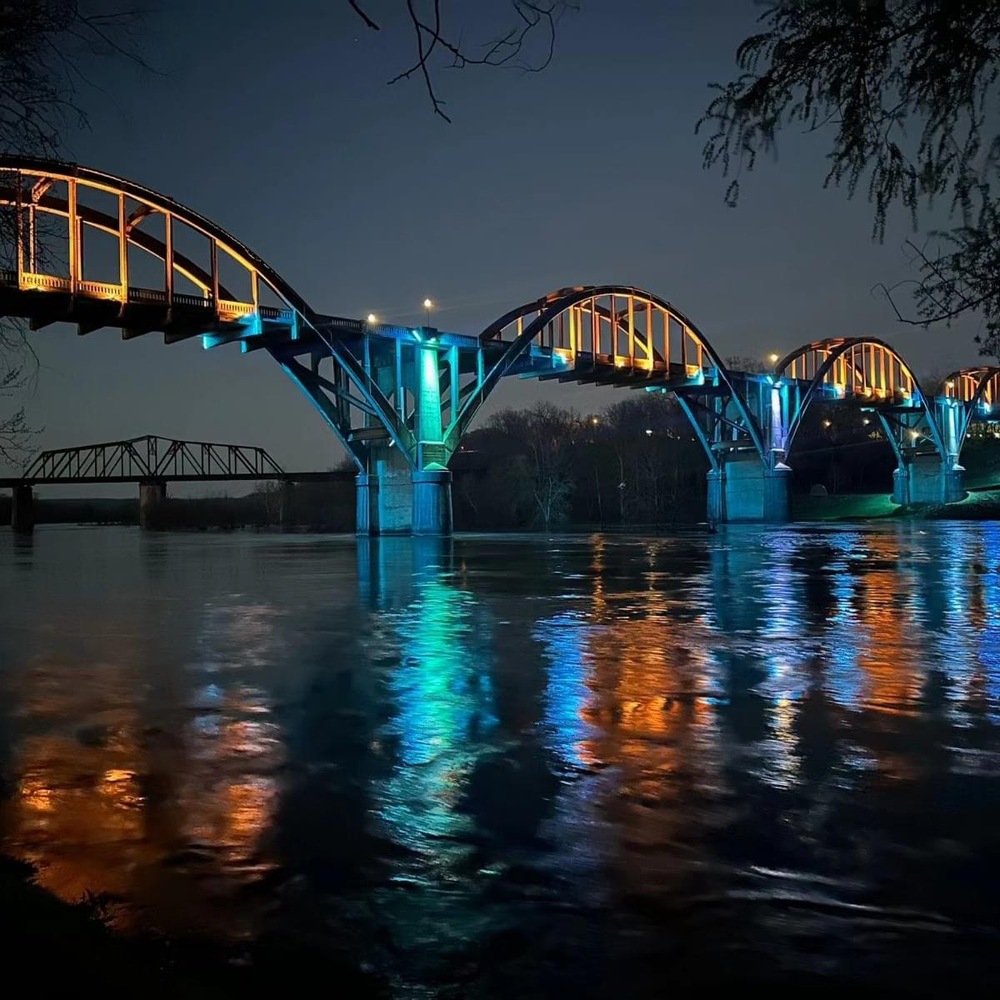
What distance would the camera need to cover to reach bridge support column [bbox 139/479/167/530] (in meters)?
146

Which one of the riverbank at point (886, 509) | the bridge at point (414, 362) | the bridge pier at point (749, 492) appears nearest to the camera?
the bridge at point (414, 362)

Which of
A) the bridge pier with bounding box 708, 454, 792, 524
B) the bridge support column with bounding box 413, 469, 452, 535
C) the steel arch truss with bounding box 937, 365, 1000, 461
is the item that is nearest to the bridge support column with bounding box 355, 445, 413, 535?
the bridge support column with bounding box 413, 469, 452, 535

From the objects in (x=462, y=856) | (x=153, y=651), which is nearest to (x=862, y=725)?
(x=462, y=856)

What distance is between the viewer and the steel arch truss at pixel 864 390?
91750 millimetres

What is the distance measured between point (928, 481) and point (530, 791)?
118844mm

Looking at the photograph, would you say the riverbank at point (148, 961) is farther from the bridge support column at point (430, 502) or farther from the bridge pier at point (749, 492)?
the bridge pier at point (749, 492)

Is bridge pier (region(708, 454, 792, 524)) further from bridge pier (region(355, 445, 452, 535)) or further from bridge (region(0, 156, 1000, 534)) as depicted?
bridge pier (region(355, 445, 452, 535))

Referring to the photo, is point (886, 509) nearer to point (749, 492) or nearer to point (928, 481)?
point (928, 481)

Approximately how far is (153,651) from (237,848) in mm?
7472

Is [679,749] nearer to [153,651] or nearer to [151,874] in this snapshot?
[151,874]

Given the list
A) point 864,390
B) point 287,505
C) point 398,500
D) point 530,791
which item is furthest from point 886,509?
point 530,791

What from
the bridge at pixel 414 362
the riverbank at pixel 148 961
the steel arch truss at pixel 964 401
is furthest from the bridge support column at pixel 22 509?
the riverbank at pixel 148 961

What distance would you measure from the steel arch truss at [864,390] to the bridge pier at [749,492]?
3.56 meters

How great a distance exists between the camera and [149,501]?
147 metres
